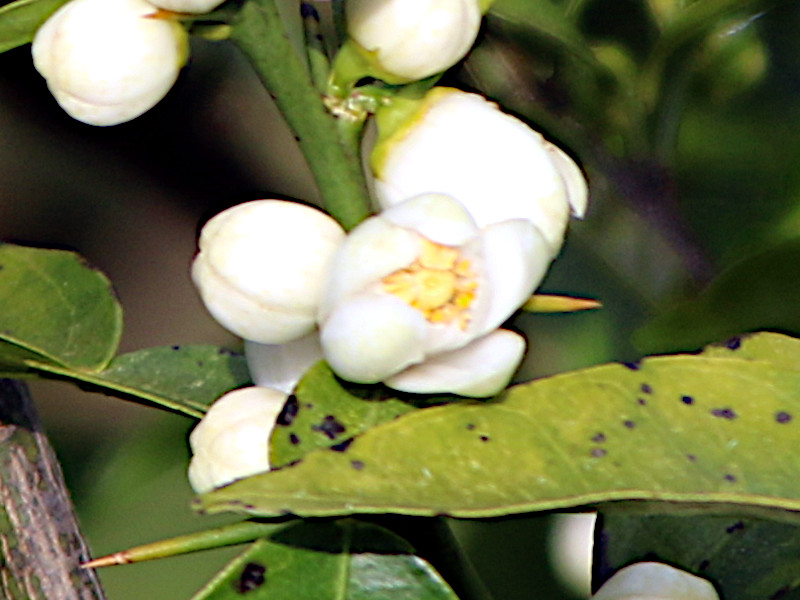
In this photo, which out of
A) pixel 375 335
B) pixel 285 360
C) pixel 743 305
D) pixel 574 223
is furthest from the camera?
pixel 574 223

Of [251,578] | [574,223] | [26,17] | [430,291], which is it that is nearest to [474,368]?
[430,291]

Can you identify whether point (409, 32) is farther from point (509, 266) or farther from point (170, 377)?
point (170, 377)

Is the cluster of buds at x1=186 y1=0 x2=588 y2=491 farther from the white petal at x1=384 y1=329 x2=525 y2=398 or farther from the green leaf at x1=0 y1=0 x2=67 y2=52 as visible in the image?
the green leaf at x1=0 y1=0 x2=67 y2=52

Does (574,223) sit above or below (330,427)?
below

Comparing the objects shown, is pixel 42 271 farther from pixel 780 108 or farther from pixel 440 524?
pixel 780 108

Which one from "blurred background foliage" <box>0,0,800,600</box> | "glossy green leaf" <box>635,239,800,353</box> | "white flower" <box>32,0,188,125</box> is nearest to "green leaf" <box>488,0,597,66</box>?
"blurred background foliage" <box>0,0,800,600</box>
